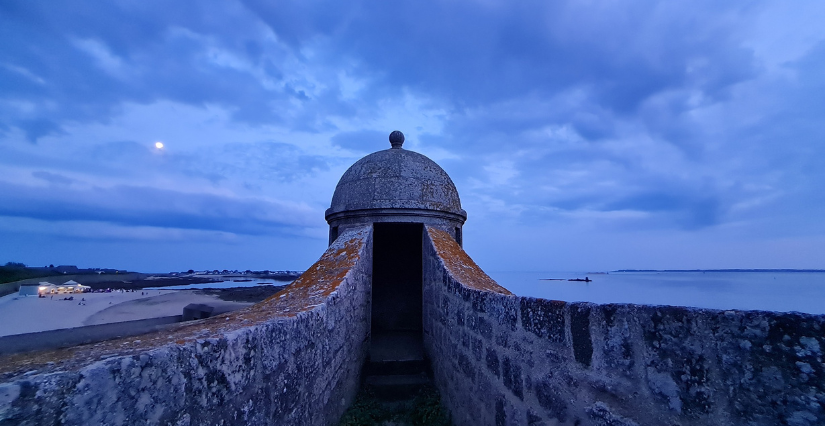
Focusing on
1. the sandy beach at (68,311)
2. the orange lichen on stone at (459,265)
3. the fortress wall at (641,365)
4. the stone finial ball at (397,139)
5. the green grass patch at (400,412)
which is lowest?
the sandy beach at (68,311)

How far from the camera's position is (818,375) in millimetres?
1051

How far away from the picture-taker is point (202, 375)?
1723 mm

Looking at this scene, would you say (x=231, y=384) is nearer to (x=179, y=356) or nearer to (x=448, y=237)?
(x=179, y=356)

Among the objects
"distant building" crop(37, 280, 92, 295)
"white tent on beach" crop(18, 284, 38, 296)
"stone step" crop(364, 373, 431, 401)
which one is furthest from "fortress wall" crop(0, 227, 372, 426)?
"white tent on beach" crop(18, 284, 38, 296)

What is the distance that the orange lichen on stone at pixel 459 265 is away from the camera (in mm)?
4263

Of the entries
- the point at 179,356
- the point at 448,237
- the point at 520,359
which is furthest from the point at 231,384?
the point at 448,237

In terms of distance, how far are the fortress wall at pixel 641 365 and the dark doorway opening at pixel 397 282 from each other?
496cm

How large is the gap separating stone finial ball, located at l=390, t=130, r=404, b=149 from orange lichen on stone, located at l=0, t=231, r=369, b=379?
3.29m

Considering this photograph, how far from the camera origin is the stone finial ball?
7.44m

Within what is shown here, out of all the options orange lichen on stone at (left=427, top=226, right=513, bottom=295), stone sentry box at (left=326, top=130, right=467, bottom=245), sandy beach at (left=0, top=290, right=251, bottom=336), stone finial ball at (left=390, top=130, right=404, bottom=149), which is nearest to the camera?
orange lichen on stone at (left=427, top=226, right=513, bottom=295)

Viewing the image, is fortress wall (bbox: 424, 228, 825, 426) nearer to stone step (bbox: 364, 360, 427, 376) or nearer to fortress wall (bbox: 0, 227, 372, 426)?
fortress wall (bbox: 0, 227, 372, 426)

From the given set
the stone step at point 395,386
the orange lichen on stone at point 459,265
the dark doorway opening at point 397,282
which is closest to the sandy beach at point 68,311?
the dark doorway opening at point 397,282

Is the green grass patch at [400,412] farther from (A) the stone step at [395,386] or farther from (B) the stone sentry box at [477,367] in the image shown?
(B) the stone sentry box at [477,367]

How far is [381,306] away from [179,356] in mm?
7228
